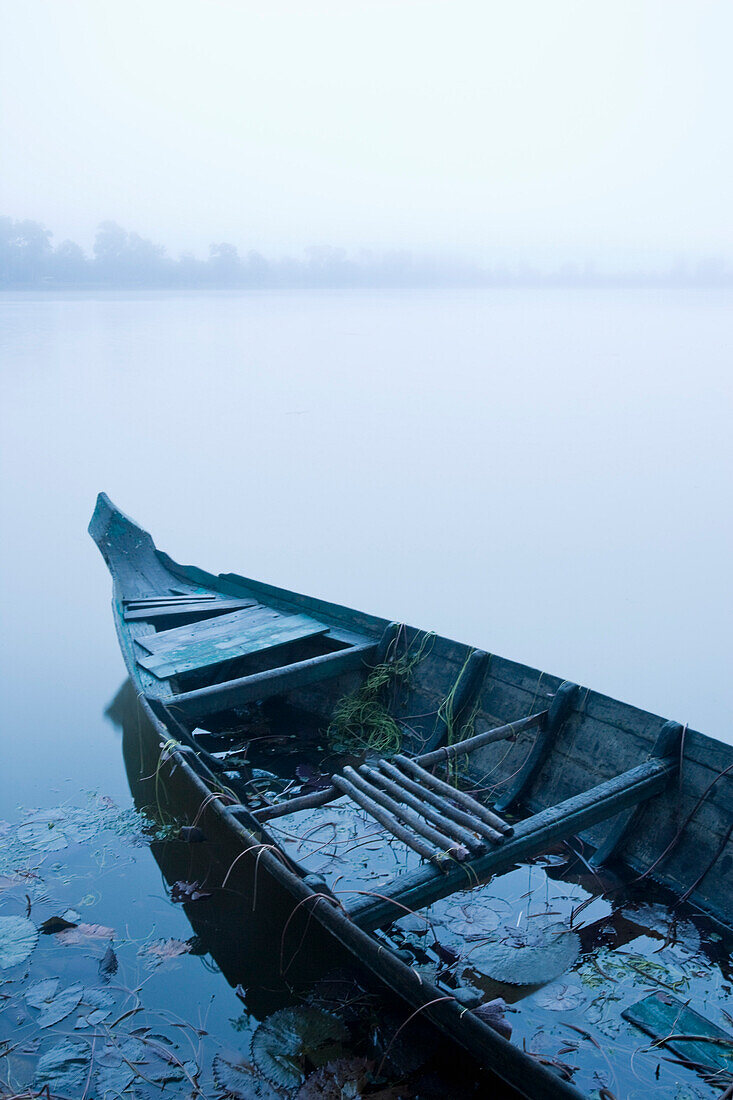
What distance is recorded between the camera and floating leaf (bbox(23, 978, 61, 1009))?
3.66 metres

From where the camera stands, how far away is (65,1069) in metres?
3.33

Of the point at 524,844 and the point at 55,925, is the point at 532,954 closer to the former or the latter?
the point at 524,844

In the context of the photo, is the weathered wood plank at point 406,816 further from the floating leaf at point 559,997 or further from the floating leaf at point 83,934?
the floating leaf at point 83,934

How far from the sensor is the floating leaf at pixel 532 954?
12.0 ft

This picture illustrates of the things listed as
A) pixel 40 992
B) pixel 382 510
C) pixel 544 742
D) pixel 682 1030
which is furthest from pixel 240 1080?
pixel 382 510

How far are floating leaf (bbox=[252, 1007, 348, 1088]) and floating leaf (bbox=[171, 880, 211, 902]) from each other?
2.96ft

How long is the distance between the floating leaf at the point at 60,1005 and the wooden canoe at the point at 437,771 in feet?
2.88

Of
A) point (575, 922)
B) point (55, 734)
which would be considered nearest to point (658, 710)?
point (575, 922)

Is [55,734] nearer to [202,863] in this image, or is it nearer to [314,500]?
[202,863]

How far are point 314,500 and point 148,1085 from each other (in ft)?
36.0

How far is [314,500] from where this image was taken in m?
13.9

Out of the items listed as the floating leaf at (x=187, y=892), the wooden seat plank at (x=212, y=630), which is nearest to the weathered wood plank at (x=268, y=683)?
the wooden seat plank at (x=212, y=630)

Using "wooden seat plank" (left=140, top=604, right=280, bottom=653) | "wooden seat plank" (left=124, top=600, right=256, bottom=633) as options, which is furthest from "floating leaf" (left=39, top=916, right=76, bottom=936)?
"wooden seat plank" (left=124, top=600, right=256, bottom=633)

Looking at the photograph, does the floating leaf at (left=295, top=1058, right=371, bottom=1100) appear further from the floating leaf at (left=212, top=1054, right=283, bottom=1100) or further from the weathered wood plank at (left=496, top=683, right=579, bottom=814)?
the weathered wood plank at (left=496, top=683, right=579, bottom=814)
